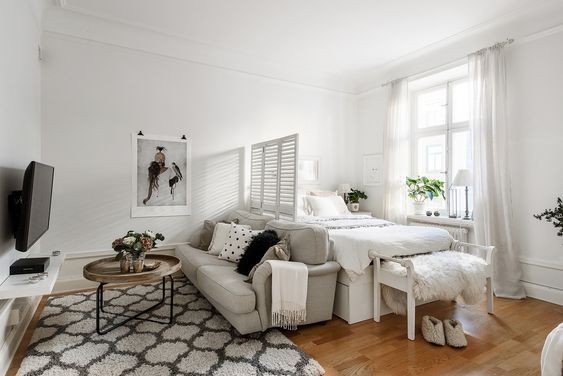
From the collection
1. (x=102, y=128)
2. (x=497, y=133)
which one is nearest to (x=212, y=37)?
(x=102, y=128)

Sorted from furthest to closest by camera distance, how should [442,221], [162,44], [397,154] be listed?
[397,154], [442,221], [162,44]

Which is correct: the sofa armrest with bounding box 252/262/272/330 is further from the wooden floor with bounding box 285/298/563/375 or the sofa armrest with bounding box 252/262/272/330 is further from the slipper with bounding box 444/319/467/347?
the slipper with bounding box 444/319/467/347

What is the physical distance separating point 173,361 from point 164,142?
277 centimetres

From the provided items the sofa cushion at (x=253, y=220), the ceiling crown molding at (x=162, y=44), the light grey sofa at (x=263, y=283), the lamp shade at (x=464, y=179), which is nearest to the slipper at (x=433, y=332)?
the light grey sofa at (x=263, y=283)

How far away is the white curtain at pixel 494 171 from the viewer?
354 centimetres

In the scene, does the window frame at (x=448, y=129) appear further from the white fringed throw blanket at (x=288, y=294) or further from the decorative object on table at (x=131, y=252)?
the decorative object on table at (x=131, y=252)

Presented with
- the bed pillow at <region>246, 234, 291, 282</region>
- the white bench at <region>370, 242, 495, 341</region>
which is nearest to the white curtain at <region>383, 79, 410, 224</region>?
the white bench at <region>370, 242, 495, 341</region>

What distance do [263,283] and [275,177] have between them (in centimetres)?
186

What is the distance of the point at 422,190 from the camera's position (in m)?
4.74

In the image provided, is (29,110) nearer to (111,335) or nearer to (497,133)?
(111,335)

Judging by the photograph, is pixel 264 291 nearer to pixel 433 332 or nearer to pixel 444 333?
pixel 433 332

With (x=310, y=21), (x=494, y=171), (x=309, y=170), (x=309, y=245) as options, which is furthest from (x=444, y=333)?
(x=310, y=21)

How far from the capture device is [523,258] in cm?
353

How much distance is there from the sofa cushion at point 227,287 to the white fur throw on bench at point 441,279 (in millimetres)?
1246
